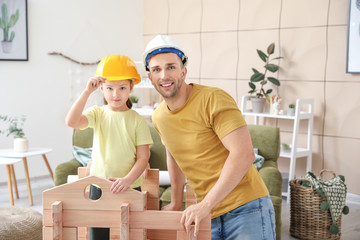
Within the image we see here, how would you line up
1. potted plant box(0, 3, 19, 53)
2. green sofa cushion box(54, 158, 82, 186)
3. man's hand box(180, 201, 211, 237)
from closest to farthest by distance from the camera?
1. man's hand box(180, 201, 211, 237)
2. green sofa cushion box(54, 158, 82, 186)
3. potted plant box(0, 3, 19, 53)

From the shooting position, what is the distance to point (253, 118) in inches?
199

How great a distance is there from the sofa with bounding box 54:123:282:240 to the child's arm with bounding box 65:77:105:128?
143cm

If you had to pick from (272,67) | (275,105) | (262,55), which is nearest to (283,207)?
(275,105)

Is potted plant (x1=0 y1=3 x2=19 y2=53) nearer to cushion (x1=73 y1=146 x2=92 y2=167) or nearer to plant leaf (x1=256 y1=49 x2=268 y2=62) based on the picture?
cushion (x1=73 y1=146 x2=92 y2=167)

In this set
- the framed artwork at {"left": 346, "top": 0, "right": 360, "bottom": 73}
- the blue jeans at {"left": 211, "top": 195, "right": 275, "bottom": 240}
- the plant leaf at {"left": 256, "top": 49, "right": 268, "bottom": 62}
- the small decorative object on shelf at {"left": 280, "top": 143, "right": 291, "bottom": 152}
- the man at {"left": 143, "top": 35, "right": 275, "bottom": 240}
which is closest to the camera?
the man at {"left": 143, "top": 35, "right": 275, "bottom": 240}

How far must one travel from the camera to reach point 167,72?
1366 millimetres

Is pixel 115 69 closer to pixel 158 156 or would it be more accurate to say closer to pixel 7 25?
pixel 158 156

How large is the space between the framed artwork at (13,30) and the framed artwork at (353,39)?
3.28m

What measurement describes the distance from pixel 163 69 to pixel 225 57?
12.8ft

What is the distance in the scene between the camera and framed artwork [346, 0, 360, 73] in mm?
4109

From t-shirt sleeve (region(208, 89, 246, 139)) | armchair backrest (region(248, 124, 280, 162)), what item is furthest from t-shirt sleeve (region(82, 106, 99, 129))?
armchair backrest (region(248, 124, 280, 162))

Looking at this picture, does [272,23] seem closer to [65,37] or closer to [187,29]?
[187,29]

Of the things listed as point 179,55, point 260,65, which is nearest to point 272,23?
point 260,65

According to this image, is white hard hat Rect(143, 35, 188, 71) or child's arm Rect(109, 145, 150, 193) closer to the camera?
white hard hat Rect(143, 35, 188, 71)
